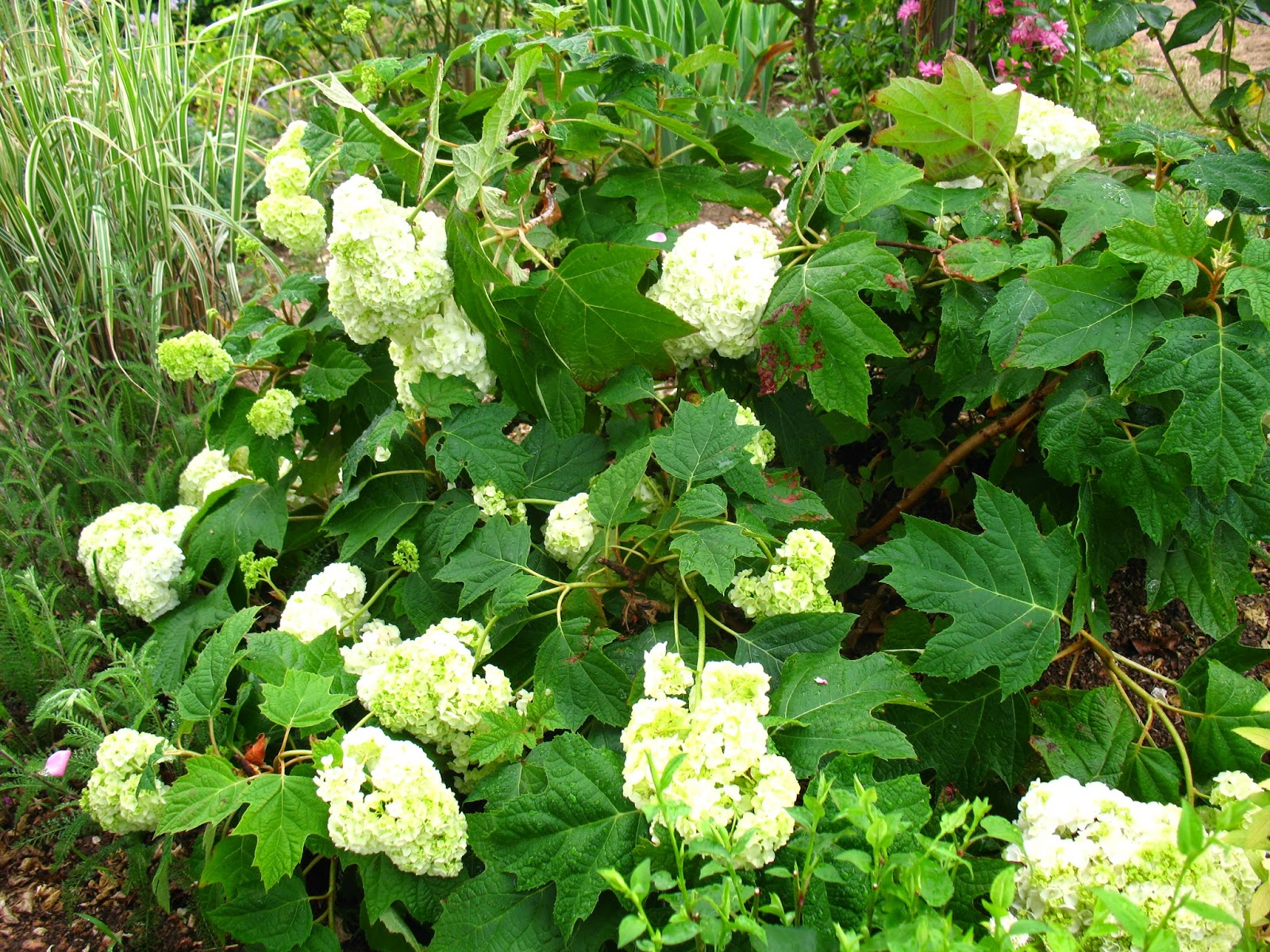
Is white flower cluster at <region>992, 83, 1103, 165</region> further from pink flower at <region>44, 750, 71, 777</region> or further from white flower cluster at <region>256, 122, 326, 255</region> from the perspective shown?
pink flower at <region>44, 750, 71, 777</region>

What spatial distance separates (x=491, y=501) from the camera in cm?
171

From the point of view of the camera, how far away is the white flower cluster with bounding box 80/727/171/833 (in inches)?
60.5

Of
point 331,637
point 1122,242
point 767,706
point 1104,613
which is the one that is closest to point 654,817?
point 767,706

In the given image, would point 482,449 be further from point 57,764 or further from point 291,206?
point 57,764

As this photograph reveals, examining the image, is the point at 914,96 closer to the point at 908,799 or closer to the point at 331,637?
the point at 908,799

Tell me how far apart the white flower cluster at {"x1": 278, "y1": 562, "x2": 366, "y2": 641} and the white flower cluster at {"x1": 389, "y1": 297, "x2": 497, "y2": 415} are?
338 millimetres

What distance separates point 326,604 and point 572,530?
52cm

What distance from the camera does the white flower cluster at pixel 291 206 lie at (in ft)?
6.51

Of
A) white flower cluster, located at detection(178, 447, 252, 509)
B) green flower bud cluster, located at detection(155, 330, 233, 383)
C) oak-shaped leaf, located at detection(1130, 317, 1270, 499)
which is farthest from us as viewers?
white flower cluster, located at detection(178, 447, 252, 509)

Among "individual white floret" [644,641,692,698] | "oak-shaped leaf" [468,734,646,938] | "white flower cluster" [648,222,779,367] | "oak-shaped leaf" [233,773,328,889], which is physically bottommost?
"oak-shaped leaf" [233,773,328,889]

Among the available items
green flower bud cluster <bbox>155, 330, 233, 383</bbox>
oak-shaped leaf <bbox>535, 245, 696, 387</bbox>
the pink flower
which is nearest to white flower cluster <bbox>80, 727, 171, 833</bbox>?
the pink flower

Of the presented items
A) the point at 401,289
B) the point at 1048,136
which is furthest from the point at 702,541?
the point at 1048,136

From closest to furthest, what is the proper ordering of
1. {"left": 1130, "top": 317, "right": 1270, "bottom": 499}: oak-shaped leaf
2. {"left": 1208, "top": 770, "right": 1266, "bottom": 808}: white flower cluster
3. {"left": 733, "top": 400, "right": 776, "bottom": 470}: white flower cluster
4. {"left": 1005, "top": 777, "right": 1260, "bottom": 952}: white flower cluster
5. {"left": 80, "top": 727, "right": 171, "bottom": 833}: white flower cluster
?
{"left": 1005, "top": 777, "right": 1260, "bottom": 952}: white flower cluster, {"left": 1208, "top": 770, "right": 1266, "bottom": 808}: white flower cluster, {"left": 1130, "top": 317, "right": 1270, "bottom": 499}: oak-shaped leaf, {"left": 80, "top": 727, "right": 171, "bottom": 833}: white flower cluster, {"left": 733, "top": 400, "right": 776, "bottom": 470}: white flower cluster

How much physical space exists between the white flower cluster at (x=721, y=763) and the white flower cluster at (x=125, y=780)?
816 millimetres
